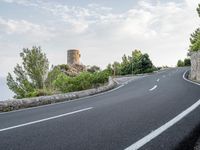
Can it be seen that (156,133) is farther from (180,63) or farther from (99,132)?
(180,63)

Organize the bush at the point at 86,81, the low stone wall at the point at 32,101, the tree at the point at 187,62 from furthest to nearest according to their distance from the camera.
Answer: the tree at the point at 187,62, the bush at the point at 86,81, the low stone wall at the point at 32,101

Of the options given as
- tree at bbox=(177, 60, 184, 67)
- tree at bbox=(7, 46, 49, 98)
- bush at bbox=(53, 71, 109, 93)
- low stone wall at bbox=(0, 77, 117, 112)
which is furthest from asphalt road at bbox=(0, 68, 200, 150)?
tree at bbox=(177, 60, 184, 67)

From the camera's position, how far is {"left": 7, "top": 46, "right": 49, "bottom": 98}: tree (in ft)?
161

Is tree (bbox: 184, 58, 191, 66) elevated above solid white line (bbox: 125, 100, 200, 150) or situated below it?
above

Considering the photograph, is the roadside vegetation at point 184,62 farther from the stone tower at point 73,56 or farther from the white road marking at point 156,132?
the white road marking at point 156,132

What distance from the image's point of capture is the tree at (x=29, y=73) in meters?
49.2

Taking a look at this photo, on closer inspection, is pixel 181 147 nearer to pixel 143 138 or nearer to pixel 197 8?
pixel 143 138

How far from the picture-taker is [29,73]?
50.3m

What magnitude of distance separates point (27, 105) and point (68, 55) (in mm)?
82003

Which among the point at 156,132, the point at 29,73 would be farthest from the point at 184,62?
the point at 156,132

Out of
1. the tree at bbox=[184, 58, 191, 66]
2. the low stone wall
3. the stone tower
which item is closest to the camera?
the low stone wall

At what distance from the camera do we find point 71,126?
645cm

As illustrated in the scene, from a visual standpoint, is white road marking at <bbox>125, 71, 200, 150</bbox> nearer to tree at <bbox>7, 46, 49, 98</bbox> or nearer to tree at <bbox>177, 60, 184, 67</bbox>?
tree at <bbox>7, 46, 49, 98</bbox>

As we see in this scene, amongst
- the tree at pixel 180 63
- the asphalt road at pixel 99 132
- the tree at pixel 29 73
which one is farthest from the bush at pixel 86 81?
the tree at pixel 180 63
